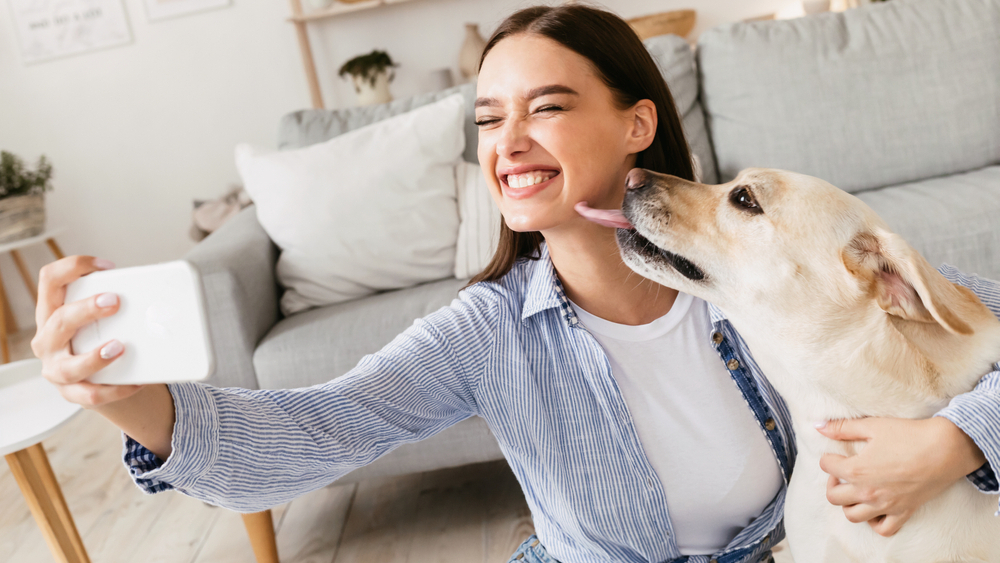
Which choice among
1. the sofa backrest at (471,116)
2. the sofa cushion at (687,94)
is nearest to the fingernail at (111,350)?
the sofa backrest at (471,116)

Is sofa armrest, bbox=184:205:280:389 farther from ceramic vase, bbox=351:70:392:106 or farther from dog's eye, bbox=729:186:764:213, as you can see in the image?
ceramic vase, bbox=351:70:392:106

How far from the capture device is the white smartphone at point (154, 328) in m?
0.55

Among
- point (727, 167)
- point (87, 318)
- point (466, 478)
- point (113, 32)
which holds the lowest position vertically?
point (466, 478)

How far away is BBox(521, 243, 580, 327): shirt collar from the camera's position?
3.24 ft

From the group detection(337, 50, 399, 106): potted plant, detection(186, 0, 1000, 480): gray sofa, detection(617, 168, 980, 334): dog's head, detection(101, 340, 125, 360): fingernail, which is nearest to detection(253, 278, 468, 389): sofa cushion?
detection(186, 0, 1000, 480): gray sofa

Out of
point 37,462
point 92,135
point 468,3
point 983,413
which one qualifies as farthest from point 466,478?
point 92,135

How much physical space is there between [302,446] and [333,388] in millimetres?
79

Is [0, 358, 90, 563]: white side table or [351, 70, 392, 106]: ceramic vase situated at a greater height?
[351, 70, 392, 106]: ceramic vase

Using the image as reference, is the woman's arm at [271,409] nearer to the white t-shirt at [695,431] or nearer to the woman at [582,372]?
the woman at [582,372]

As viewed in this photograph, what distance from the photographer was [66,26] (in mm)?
4016

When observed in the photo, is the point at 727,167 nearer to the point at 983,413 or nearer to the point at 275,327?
the point at 275,327

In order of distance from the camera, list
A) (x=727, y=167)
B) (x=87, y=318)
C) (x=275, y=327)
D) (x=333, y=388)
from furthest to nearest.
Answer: (x=727, y=167)
(x=275, y=327)
(x=333, y=388)
(x=87, y=318)

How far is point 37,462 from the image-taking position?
5.24ft

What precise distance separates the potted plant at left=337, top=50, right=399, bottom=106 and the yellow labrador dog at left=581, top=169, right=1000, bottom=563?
3111 millimetres
